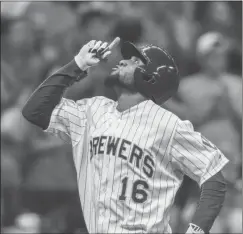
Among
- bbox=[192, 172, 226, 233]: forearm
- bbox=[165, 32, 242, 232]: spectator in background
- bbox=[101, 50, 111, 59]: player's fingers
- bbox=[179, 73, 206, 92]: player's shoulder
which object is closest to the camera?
bbox=[192, 172, 226, 233]: forearm

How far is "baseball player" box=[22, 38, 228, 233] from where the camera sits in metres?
2.46

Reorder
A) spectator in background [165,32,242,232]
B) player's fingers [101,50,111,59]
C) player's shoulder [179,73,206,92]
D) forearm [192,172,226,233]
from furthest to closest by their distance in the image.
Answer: player's shoulder [179,73,206,92] → spectator in background [165,32,242,232] → player's fingers [101,50,111,59] → forearm [192,172,226,233]

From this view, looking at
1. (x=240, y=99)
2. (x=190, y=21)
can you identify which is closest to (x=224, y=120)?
(x=240, y=99)

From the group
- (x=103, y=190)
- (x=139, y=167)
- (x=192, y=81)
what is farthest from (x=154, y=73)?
(x=192, y=81)

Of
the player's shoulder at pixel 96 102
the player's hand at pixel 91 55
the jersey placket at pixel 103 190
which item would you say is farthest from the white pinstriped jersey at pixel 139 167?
the player's hand at pixel 91 55

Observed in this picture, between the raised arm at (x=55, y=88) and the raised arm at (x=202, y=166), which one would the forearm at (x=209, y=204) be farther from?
the raised arm at (x=55, y=88)

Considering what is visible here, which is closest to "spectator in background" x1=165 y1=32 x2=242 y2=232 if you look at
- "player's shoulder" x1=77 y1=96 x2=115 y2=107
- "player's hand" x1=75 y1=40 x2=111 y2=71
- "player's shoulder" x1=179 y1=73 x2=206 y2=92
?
"player's shoulder" x1=179 y1=73 x2=206 y2=92

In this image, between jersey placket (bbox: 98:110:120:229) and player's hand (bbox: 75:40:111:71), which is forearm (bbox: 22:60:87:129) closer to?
player's hand (bbox: 75:40:111:71)

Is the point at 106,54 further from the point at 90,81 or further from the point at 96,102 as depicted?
the point at 90,81

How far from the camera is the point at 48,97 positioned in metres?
2.58

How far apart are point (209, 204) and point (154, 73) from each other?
1.89 ft

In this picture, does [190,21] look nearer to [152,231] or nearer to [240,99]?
[240,99]

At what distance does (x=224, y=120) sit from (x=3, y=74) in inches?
70.2

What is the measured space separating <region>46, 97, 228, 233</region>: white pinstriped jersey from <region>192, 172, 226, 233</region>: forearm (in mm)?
37
